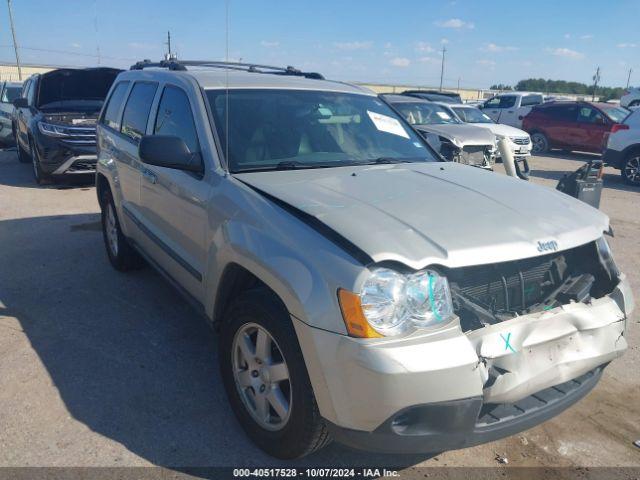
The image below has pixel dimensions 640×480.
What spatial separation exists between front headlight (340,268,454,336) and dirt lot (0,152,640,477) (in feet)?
3.10

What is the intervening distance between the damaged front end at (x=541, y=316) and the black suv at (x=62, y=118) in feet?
27.4

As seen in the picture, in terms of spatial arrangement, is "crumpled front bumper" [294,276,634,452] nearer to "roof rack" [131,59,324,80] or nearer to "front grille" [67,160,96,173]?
"roof rack" [131,59,324,80]

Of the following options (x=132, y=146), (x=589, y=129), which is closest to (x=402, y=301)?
(x=132, y=146)

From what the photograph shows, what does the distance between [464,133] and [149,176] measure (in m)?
8.12

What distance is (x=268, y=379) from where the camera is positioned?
8.48 ft

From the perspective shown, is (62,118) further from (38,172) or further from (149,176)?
(149,176)

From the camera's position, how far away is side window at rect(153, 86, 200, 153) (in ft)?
11.2

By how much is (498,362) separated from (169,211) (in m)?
2.36

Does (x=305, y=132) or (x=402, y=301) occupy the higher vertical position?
(x=305, y=132)

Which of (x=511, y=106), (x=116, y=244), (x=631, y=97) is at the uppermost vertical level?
(x=631, y=97)

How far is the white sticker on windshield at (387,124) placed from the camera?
155 inches

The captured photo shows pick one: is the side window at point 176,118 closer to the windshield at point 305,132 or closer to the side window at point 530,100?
the windshield at point 305,132

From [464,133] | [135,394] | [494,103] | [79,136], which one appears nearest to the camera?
[135,394]

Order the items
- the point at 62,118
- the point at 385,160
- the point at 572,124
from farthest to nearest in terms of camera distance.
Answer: the point at 572,124 → the point at 62,118 → the point at 385,160
